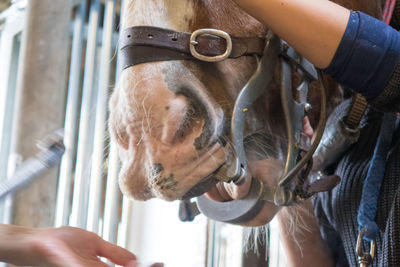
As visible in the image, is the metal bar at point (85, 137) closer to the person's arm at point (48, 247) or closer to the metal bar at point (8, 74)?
the metal bar at point (8, 74)

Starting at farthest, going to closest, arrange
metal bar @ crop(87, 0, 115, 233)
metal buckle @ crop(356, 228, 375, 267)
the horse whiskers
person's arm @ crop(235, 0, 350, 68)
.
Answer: metal bar @ crop(87, 0, 115, 233), the horse whiskers, metal buckle @ crop(356, 228, 375, 267), person's arm @ crop(235, 0, 350, 68)

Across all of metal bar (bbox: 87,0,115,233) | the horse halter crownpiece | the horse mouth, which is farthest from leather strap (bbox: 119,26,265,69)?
metal bar (bbox: 87,0,115,233)

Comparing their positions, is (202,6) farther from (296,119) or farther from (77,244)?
(77,244)

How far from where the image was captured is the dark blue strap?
570mm

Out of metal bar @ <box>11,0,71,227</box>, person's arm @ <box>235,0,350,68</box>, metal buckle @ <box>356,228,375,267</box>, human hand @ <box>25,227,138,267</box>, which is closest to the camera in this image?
human hand @ <box>25,227,138,267</box>

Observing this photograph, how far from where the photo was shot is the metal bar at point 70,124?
3.40 feet

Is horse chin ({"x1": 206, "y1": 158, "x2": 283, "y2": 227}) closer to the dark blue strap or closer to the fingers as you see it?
the dark blue strap

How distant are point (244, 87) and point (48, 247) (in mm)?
295

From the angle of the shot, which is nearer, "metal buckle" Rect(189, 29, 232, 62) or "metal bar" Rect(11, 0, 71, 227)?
"metal buckle" Rect(189, 29, 232, 62)

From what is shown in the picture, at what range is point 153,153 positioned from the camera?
50 centimetres

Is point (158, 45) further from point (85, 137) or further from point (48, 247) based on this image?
point (85, 137)

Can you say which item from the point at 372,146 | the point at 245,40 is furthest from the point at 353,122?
the point at 245,40

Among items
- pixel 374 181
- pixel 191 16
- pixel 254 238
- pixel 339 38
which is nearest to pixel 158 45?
pixel 191 16

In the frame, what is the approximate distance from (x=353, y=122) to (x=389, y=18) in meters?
0.12
